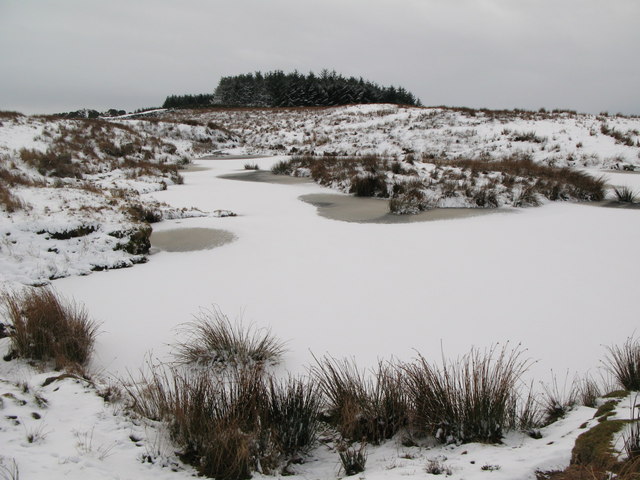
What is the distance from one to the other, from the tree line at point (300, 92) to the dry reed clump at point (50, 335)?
59.5 m

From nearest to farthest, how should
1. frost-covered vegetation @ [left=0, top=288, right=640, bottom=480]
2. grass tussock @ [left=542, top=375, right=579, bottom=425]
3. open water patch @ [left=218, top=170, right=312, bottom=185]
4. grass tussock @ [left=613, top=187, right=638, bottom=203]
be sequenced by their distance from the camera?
1. frost-covered vegetation @ [left=0, top=288, right=640, bottom=480]
2. grass tussock @ [left=542, top=375, right=579, bottom=425]
3. grass tussock @ [left=613, top=187, right=638, bottom=203]
4. open water patch @ [left=218, top=170, right=312, bottom=185]

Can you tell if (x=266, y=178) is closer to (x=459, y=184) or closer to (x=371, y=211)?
(x=371, y=211)

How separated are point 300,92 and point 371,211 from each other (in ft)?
176

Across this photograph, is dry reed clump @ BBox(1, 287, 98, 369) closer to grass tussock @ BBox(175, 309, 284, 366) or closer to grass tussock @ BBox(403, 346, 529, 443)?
grass tussock @ BBox(175, 309, 284, 366)

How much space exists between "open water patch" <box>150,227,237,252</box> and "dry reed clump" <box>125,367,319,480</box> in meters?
4.39

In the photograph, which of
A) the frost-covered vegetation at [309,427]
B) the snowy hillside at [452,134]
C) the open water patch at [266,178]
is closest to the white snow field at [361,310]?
the frost-covered vegetation at [309,427]

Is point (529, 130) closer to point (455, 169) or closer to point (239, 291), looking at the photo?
point (455, 169)

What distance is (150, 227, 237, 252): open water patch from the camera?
22.3 ft

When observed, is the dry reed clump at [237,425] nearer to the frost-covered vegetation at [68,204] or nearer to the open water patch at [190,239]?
the frost-covered vegetation at [68,204]

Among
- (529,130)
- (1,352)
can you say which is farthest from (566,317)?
(529,130)

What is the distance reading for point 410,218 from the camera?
9023 millimetres

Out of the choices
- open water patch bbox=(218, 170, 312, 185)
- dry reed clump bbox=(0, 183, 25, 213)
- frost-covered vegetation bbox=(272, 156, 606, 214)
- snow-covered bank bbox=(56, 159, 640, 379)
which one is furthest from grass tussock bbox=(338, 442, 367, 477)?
open water patch bbox=(218, 170, 312, 185)

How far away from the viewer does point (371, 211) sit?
977 cm

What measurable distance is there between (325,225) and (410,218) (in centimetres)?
234
